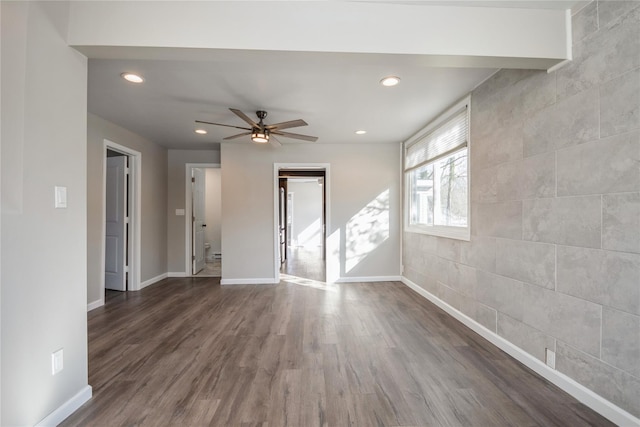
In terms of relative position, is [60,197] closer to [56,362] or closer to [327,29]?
[56,362]

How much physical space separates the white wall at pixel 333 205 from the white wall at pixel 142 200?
1.25 m

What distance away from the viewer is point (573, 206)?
1.77 meters

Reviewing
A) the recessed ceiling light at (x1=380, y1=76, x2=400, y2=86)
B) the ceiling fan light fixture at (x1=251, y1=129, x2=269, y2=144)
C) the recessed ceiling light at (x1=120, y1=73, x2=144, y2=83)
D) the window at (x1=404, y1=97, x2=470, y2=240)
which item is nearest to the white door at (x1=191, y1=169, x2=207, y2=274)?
the ceiling fan light fixture at (x1=251, y1=129, x2=269, y2=144)

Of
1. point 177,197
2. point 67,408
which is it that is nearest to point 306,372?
point 67,408

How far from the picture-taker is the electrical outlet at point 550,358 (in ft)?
6.25

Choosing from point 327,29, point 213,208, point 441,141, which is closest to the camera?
point 327,29

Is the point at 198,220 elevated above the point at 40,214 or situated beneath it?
situated beneath

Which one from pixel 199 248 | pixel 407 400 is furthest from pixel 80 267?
pixel 199 248

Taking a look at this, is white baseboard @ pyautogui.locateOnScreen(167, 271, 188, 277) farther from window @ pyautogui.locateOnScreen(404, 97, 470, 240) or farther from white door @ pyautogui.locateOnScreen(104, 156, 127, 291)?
window @ pyautogui.locateOnScreen(404, 97, 470, 240)

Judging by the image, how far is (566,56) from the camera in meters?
1.79

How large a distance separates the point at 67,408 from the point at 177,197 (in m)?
4.11

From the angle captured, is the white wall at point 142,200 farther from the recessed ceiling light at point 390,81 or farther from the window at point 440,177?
the window at point 440,177

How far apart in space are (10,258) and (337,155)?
4.09m

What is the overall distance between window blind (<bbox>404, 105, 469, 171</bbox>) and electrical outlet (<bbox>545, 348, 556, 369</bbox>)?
2.00 meters
